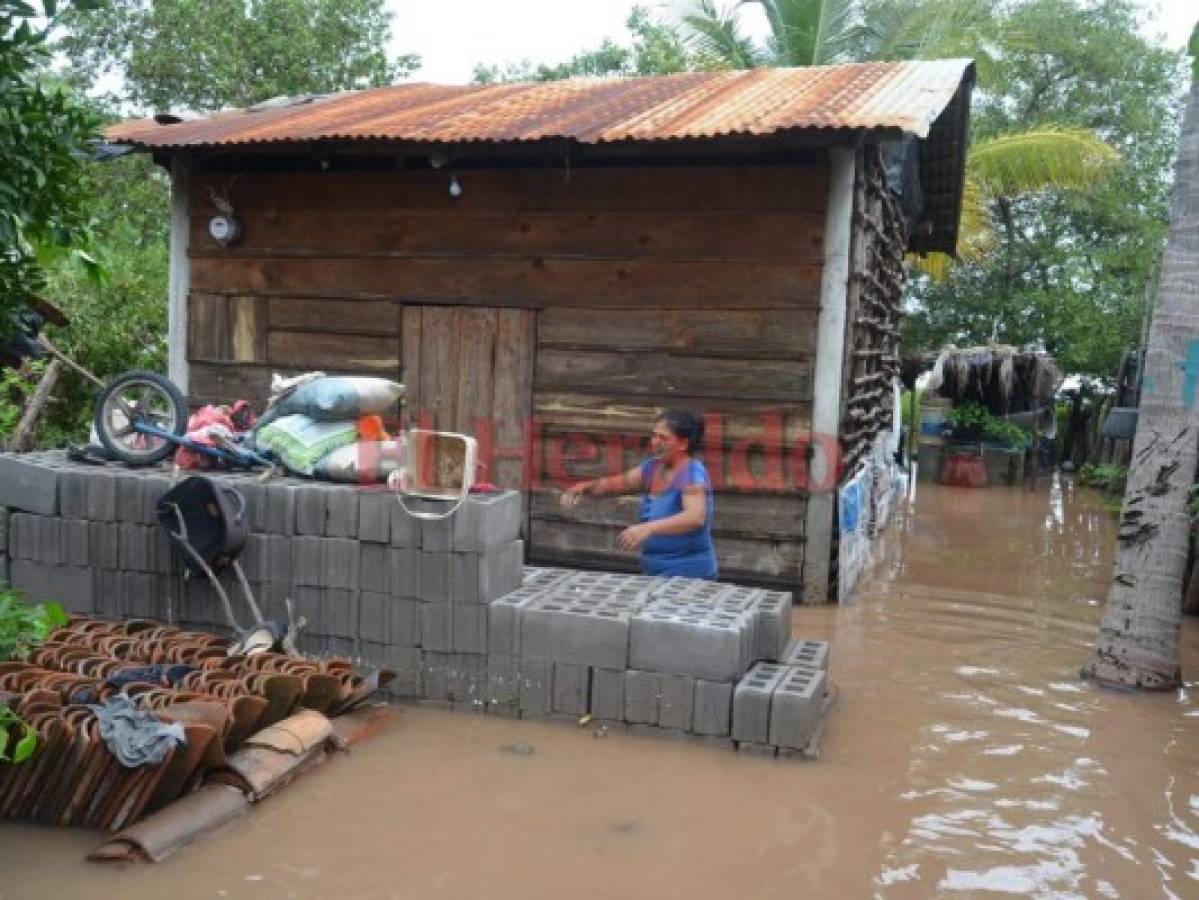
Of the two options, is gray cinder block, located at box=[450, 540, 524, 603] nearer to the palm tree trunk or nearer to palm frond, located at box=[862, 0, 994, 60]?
the palm tree trunk

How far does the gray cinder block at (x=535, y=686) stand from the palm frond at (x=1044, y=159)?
12.4m

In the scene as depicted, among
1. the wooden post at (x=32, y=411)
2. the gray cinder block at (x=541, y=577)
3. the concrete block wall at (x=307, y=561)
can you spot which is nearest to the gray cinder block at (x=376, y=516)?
the concrete block wall at (x=307, y=561)

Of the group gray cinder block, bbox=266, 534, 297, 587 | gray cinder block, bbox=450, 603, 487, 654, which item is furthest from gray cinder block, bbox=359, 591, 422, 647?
gray cinder block, bbox=266, 534, 297, 587

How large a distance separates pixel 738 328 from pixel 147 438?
4.01 metres

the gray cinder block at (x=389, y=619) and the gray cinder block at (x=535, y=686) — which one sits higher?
the gray cinder block at (x=389, y=619)

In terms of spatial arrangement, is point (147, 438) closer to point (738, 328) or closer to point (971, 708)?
point (738, 328)

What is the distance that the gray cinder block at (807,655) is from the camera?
5.46 metres

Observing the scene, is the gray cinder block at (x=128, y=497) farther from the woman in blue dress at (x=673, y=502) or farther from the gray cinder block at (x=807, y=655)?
the gray cinder block at (x=807, y=655)

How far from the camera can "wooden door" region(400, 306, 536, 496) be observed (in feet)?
27.6

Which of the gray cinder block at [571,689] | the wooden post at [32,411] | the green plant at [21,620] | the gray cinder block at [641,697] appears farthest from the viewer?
the wooden post at [32,411]

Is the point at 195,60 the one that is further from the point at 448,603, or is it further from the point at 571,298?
the point at 448,603

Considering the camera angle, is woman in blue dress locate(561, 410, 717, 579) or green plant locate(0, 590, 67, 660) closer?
green plant locate(0, 590, 67, 660)

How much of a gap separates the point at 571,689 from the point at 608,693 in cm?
18

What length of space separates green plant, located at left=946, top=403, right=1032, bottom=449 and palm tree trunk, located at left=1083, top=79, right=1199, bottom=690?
11.4 m
